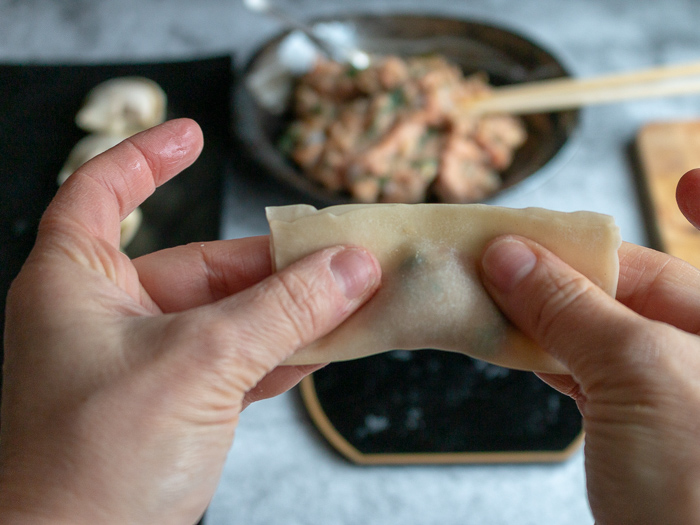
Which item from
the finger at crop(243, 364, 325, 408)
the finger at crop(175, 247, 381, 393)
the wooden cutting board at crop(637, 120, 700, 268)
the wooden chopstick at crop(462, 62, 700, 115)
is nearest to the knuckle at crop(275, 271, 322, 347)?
the finger at crop(175, 247, 381, 393)

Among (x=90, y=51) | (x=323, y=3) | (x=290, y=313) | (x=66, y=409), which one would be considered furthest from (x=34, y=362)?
(x=323, y=3)

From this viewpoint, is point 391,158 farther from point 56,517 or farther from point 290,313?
point 56,517

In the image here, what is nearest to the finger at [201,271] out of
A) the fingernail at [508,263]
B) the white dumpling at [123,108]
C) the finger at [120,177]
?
the finger at [120,177]

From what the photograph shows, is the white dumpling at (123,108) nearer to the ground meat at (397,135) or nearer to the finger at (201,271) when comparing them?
the ground meat at (397,135)

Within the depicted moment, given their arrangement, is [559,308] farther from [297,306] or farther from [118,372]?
[118,372]

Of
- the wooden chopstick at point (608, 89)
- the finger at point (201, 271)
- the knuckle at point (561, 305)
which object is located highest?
the wooden chopstick at point (608, 89)
